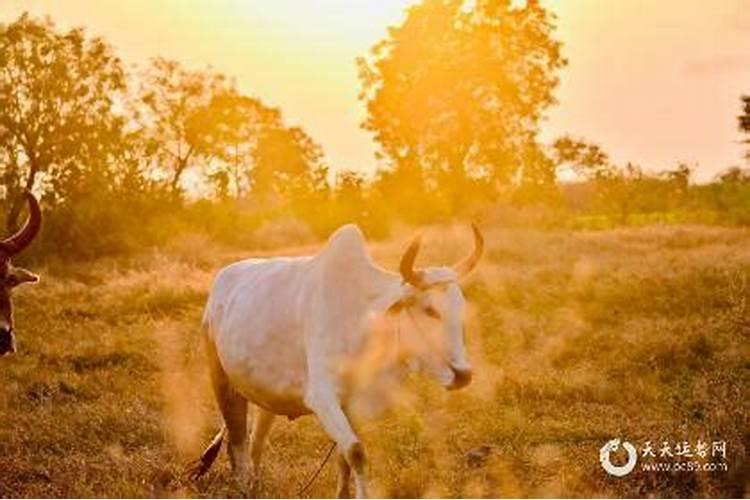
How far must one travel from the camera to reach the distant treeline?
33500mm

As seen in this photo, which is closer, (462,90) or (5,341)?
(5,341)

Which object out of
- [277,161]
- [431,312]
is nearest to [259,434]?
[431,312]

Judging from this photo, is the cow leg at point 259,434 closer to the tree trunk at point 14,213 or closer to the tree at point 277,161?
the tree trunk at point 14,213

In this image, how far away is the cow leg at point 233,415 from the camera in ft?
27.3

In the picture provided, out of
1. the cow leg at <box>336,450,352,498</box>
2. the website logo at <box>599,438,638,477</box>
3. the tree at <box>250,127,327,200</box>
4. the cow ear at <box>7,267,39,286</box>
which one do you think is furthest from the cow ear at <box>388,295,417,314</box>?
the tree at <box>250,127,327,200</box>

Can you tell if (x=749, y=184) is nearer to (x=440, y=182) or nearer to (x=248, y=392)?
(x=440, y=182)

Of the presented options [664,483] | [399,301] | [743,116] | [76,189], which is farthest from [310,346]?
[743,116]

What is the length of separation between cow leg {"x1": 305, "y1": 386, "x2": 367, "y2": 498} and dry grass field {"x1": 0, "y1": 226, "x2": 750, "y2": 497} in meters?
0.61

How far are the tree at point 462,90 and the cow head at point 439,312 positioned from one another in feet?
119

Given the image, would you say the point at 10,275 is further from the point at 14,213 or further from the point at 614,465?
the point at 14,213

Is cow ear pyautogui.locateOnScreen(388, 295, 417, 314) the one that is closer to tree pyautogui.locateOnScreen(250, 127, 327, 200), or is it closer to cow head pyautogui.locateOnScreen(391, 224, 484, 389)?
cow head pyautogui.locateOnScreen(391, 224, 484, 389)

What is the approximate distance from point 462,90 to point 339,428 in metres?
38.3

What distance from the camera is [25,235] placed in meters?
8.73

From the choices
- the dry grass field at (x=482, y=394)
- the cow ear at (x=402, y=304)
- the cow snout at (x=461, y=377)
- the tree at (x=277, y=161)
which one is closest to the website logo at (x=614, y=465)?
the dry grass field at (x=482, y=394)
